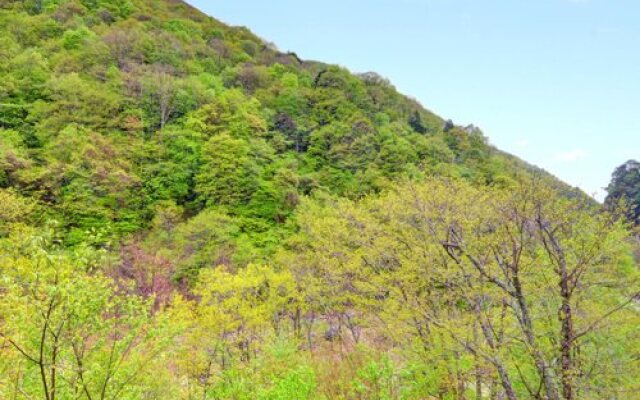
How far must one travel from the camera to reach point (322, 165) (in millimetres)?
43406

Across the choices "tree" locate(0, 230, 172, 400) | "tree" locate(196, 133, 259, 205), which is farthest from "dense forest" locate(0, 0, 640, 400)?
"tree" locate(196, 133, 259, 205)

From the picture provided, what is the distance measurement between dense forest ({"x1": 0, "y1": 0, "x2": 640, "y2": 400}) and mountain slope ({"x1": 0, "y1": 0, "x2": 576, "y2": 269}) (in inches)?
9.1

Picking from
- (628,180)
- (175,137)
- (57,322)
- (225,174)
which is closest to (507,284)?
(57,322)

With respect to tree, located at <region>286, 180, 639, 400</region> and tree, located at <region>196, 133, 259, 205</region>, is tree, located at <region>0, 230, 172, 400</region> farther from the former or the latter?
tree, located at <region>196, 133, 259, 205</region>

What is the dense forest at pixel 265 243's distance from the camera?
23.4 feet

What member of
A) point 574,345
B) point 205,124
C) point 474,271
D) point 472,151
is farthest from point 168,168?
point 472,151

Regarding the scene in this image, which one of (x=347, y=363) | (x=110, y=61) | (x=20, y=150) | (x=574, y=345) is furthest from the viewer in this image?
(x=110, y=61)

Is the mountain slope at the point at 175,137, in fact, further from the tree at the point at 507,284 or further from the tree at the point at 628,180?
the tree at the point at 628,180

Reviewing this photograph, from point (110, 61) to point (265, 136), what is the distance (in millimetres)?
21769

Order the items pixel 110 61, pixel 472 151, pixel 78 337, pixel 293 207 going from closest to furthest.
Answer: pixel 78 337, pixel 293 207, pixel 110 61, pixel 472 151

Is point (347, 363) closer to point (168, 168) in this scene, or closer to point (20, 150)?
point (168, 168)

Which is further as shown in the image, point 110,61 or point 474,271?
point 110,61

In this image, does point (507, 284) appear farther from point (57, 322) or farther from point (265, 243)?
point (265, 243)

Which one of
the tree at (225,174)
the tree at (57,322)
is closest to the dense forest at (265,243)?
the tree at (57,322)
